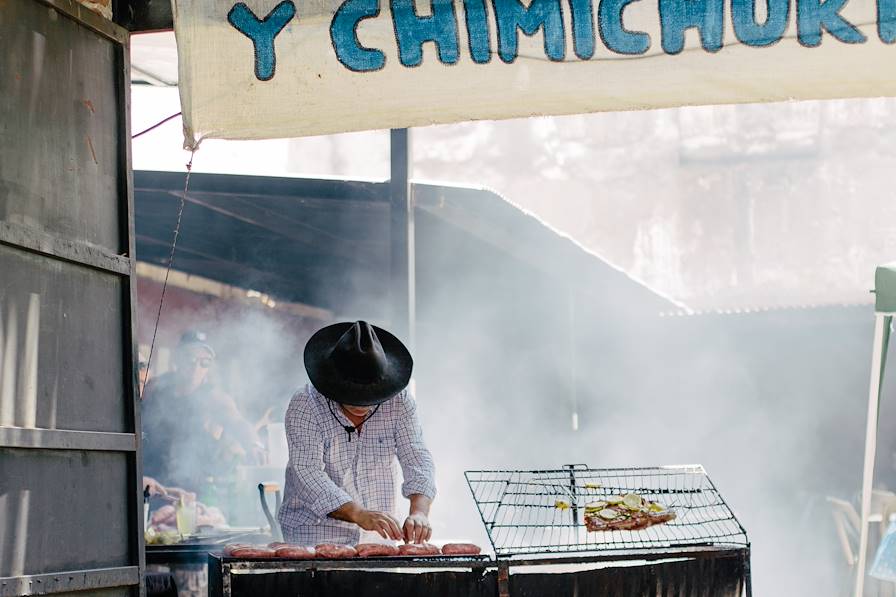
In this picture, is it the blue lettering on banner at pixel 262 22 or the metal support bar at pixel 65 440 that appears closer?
the metal support bar at pixel 65 440

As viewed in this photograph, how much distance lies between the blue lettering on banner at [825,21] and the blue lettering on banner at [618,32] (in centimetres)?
54

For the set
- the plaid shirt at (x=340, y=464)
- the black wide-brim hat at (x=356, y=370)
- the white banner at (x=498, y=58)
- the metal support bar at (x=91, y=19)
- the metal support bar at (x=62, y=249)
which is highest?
the metal support bar at (x=91, y=19)

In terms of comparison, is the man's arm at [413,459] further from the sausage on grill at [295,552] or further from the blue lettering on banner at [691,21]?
the blue lettering on banner at [691,21]

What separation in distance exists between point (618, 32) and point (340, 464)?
2.56 meters

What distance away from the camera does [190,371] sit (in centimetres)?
968

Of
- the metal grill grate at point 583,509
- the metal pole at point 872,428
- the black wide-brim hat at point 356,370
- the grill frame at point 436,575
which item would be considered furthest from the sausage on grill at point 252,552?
the metal pole at point 872,428

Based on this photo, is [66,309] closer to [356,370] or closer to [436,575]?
[356,370]

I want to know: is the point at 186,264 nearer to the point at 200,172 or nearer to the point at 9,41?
the point at 200,172

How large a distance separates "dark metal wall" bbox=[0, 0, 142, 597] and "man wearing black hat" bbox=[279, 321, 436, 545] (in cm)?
106

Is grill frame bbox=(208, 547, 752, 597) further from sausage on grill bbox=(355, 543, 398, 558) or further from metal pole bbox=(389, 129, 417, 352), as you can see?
metal pole bbox=(389, 129, 417, 352)

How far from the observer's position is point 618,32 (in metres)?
3.76

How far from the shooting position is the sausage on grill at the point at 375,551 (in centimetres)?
419

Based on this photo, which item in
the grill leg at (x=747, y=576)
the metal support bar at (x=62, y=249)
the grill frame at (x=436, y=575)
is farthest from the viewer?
the grill leg at (x=747, y=576)

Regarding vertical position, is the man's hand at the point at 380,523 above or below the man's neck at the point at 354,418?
below
